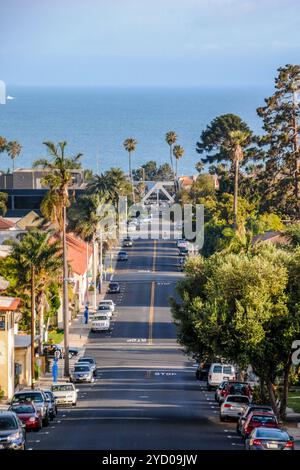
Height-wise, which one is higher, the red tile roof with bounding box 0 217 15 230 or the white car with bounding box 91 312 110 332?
the red tile roof with bounding box 0 217 15 230

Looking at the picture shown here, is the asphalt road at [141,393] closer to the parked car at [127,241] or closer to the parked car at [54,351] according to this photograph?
the parked car at [54,351]

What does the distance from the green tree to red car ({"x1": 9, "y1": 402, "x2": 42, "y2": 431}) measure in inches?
3124

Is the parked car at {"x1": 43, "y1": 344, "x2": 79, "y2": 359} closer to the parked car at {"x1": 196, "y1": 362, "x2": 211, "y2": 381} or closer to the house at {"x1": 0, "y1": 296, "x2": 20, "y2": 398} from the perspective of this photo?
the parked car at {"x1": 196, "y1": 362, "x2": 211, "y2": 381}

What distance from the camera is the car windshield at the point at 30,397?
53.7 meters

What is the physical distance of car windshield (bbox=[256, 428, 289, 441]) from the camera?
134ft

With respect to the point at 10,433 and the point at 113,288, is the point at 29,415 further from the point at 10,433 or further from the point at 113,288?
the point at 113,288

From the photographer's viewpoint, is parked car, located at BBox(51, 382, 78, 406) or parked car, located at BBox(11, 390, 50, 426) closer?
parked car, located at BBox(11, 390, 50, 426)

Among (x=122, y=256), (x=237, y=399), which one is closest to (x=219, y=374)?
(x=237, y=399)

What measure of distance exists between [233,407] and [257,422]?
9656mm

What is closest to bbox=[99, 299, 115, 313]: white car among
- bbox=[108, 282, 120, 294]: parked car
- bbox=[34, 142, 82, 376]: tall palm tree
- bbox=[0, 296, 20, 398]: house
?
bbox=[108, 282, 120, 294]: parked car

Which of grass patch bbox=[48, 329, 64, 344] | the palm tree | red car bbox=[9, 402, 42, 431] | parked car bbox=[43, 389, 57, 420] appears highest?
the palm tree

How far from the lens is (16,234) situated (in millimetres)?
126250

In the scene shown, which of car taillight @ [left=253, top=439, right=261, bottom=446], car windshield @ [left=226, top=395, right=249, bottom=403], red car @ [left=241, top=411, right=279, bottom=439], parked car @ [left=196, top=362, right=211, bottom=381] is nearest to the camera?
car taillight @ [left=253, top=439, right=261, bottom=446]
